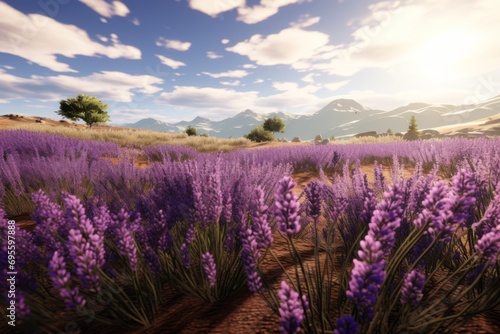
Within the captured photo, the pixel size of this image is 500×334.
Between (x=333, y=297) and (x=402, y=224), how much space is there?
62 cm

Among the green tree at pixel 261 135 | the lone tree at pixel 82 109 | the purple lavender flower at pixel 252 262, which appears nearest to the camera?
the purple lavender flower at pixel 252 262

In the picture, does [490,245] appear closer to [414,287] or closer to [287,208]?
[414,287]

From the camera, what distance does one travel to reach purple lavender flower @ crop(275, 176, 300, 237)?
2.64 feet

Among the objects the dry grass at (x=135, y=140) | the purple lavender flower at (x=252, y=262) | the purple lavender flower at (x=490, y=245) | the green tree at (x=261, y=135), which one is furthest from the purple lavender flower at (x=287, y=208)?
the green tree at (x=261, y=135)

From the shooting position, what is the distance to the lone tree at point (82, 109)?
42031 millimetres

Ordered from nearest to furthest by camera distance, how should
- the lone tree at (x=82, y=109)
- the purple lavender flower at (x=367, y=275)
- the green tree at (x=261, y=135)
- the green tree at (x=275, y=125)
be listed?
the purple lavender flower at (x=367, y=275) < the green tree at (x=261, y=135) < the lone tree at (x=82, y=109) < the green tree at (x=275, y=125)

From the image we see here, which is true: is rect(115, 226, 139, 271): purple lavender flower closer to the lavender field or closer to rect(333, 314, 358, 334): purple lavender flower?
the lavender field

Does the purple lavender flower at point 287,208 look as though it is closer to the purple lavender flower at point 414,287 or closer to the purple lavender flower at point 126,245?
the purple lavender flower at point 414,287

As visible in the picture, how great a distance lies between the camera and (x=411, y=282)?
883mm

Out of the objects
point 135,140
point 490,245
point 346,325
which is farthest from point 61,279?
point 135,140

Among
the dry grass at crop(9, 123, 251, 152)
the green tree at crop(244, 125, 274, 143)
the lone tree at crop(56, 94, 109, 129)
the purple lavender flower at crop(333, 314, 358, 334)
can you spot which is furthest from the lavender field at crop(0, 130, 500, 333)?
the lone tree at crop(56, 94, 109, 129)

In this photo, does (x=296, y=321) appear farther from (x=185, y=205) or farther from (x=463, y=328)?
(x=185, y=205)

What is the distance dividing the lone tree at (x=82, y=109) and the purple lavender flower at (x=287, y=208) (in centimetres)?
4799

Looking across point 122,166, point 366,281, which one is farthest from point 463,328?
point 122,166
